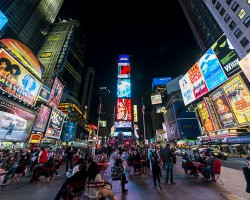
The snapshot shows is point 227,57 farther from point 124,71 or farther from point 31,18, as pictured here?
point 31,18

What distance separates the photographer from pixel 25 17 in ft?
260

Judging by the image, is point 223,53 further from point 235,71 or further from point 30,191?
point 30,191

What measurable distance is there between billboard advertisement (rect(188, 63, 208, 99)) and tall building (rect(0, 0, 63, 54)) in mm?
85306

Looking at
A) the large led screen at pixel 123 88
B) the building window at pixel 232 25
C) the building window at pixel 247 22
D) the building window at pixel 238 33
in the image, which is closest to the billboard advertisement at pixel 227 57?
the building window at pixel 247 22

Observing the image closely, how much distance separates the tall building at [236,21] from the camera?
29.0 metres

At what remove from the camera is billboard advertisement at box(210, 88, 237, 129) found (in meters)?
25.8

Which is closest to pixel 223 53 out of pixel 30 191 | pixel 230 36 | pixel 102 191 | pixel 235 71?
pixel 235 71

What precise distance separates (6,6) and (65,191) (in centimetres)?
10455

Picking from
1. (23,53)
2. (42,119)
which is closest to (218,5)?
(23,53)

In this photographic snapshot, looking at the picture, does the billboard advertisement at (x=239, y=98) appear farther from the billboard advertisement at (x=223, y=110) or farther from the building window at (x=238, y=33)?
the building window at (x=238, y=33)

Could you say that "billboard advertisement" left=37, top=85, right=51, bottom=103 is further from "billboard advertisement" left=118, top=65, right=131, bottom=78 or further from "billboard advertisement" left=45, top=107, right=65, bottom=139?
"billboard advertisement" left=118, top=65, right=131, bottom=78

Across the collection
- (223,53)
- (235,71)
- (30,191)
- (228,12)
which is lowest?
(30,191)

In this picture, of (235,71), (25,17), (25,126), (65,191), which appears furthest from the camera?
(25,17)

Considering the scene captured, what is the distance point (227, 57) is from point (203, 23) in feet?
146
